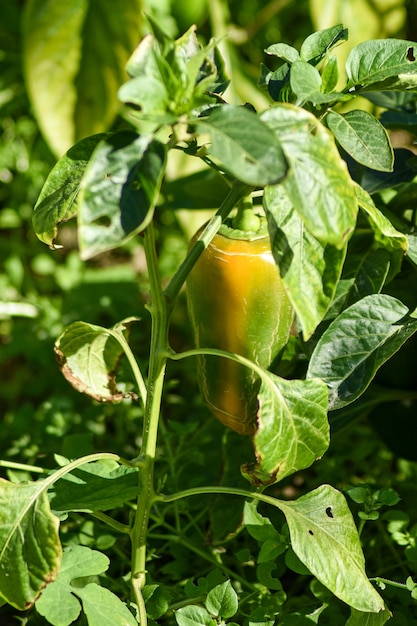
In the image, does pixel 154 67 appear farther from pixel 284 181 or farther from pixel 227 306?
pixel 227 306

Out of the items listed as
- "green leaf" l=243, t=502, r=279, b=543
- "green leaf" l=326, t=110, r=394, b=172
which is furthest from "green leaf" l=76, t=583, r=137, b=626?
"green leaf" l=326, t=110, r=394, b=172

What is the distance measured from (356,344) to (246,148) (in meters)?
0.32

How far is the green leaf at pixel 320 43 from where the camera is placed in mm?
828

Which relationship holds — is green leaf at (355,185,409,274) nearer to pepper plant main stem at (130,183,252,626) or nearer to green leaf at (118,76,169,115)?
pepper plant main stem at (130,183,252,626)

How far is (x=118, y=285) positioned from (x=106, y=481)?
47.1 inches

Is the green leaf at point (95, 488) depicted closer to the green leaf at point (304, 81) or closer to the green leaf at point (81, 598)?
the green leaf at point (81, 598)

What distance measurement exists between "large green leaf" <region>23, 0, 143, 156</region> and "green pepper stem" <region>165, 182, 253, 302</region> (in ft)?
3.36

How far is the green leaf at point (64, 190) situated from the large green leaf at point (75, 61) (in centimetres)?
95

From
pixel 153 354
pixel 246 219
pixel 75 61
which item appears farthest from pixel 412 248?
pixel 75 61

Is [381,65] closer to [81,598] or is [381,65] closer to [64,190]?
[64,190]

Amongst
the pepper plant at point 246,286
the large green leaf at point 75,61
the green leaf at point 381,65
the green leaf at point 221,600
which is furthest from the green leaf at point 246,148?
the large green leaf at point 75,61

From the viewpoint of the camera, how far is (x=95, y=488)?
2.88ft

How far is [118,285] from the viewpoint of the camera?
2045 millimetres

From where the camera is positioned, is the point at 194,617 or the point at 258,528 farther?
the point at 258,528
